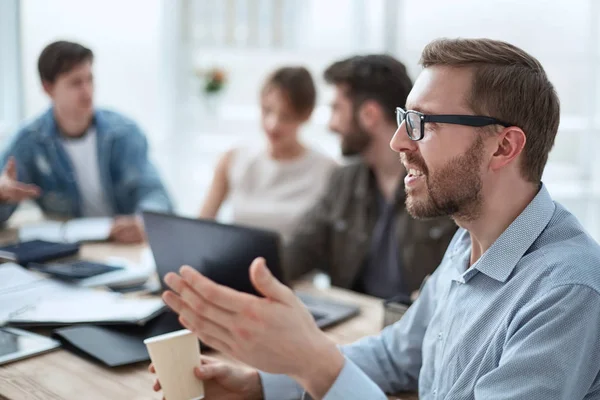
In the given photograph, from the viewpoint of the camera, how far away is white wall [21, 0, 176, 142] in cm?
319

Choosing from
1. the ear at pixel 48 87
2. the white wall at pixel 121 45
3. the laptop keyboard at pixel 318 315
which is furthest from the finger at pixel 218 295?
the white wall at pixel 121 45

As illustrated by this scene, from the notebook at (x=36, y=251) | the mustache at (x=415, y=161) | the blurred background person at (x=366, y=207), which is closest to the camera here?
the mustache at (x=415, y=161)

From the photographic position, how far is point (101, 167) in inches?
111

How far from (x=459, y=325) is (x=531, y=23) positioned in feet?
9.72

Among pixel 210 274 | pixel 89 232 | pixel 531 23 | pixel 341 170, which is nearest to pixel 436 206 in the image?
pixel 210 274

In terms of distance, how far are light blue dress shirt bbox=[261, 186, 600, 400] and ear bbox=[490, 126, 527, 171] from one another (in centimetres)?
8

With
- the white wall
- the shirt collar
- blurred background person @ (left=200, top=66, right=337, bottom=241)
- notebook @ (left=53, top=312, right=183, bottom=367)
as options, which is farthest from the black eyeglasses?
the white wall

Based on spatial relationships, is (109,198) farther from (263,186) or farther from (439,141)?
(439,141)

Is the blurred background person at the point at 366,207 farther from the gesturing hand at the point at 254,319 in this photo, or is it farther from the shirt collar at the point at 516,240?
the gesturing hand at the point at 254,319

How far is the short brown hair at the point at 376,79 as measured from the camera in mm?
2438

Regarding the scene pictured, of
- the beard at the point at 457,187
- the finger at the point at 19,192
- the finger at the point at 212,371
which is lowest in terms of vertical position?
the finger at the point at 212,371

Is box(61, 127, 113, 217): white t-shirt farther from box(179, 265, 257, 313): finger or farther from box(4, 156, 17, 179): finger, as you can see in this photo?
box(179, 265, 257, 313): finger

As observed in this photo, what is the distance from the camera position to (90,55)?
2.16 metres

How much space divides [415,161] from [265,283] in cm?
43
